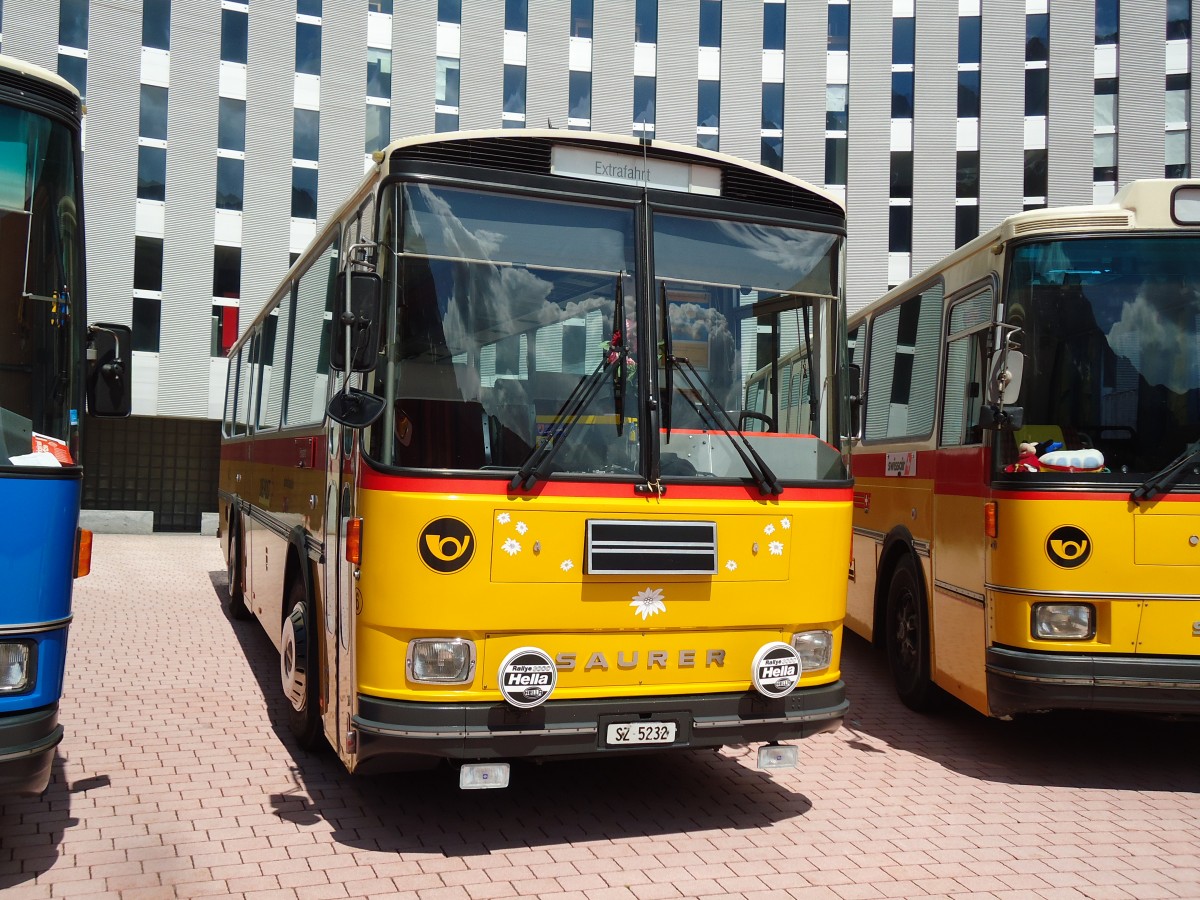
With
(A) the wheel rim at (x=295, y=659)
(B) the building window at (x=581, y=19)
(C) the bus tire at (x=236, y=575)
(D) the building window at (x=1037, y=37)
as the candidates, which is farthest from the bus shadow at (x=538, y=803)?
(D) the building window at (x=1037, y=37)

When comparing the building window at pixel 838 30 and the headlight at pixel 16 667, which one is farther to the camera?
the building window at pixel 838 30

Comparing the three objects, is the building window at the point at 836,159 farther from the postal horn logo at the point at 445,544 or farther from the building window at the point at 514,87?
the postal horn logo at the point at 445,544

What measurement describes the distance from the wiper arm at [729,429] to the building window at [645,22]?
3233 centimetres

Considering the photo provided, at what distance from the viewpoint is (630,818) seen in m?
5.85

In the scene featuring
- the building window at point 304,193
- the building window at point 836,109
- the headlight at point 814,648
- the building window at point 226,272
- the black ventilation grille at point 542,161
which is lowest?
the headlight at point 814,648

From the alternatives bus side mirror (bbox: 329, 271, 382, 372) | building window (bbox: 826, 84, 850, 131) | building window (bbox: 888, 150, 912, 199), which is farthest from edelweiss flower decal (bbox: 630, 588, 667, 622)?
building window (bbox: 826, 84, 850, 131)

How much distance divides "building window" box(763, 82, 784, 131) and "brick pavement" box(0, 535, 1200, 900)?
30242mm

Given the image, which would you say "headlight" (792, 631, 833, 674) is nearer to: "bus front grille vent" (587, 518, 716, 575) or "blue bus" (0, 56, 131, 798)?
"bus front grille vent" (587, 518, 716, 575)

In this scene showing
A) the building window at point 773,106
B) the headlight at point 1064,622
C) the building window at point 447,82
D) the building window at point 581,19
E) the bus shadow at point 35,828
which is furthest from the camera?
the building window at point 773,106

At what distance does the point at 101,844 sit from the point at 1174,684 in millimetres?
5605

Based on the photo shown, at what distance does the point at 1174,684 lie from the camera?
20.8 feet

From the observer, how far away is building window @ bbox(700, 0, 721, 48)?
35.8 metres

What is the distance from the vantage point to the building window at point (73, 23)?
3072cm

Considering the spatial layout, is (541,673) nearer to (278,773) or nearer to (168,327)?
(278,773)
